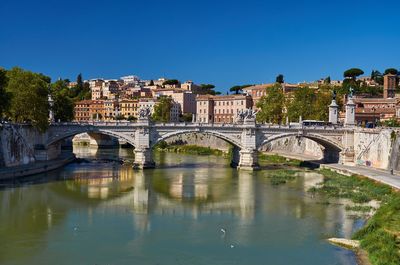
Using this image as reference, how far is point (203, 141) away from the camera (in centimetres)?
5772

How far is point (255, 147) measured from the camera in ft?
123

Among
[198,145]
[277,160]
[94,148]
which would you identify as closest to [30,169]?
[277,160]

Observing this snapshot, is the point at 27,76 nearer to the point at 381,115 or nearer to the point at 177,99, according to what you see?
the point at 381,115

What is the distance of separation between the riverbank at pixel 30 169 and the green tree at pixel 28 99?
2.48 m

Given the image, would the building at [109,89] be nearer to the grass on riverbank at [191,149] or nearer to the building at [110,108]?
the building at [110,108]

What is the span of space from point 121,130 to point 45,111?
5137 mm

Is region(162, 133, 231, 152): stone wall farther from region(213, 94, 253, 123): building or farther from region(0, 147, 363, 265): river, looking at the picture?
region(0, 147, 363, 265): river

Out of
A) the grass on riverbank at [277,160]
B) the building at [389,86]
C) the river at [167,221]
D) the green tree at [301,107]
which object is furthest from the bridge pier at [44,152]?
the building at [389,86]

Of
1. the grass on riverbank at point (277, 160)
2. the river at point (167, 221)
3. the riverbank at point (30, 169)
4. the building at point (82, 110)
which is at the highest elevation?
the building at point (82, 110)

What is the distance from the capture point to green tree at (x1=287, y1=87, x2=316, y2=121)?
48.7 metres

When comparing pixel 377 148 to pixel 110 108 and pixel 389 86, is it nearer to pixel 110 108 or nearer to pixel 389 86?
pixel 389 86

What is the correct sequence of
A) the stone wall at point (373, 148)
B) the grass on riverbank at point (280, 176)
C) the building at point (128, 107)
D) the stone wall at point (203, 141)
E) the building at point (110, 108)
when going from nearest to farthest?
the grass on riverbank at point (280, 176)
the stone wall at point (373, 148)
the stone wall at point (203, 141)
the building at point (128, 107)
the building at point (110, 108)

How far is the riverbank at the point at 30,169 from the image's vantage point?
97.1 feet

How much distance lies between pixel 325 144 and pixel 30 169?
811 inches
